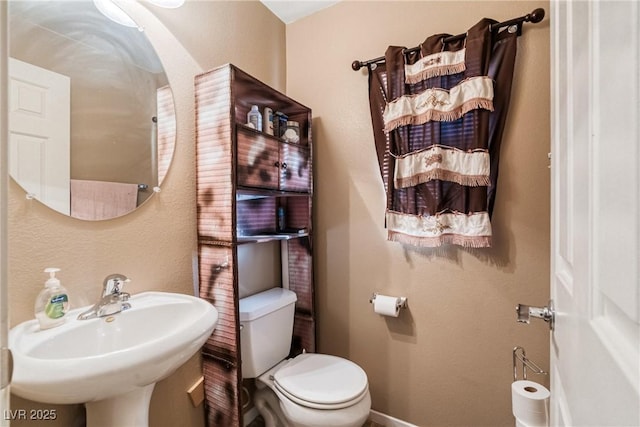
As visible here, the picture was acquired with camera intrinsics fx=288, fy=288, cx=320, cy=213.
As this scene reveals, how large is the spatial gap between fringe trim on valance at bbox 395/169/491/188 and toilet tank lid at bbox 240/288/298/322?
2.87 ft

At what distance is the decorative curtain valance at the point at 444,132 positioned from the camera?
1319 mm

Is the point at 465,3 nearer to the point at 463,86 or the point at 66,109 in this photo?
the point at 463,86

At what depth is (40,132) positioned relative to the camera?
914 mm

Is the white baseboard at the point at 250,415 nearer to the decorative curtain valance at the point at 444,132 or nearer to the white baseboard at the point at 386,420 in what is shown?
the white baseboard at the point at 386,420

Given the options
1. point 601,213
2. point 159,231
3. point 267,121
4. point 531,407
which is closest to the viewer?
point 601,213

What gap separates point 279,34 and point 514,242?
189 cm

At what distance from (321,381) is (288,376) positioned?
165 mm

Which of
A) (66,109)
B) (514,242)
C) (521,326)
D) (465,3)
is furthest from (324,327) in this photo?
(465,3)

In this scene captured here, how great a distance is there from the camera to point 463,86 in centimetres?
135

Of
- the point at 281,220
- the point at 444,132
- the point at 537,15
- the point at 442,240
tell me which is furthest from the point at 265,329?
the point at 537,15

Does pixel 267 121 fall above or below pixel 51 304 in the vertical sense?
above

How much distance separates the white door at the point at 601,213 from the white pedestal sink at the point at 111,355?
872 mm

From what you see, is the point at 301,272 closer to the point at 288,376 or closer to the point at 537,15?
the point at 288,376

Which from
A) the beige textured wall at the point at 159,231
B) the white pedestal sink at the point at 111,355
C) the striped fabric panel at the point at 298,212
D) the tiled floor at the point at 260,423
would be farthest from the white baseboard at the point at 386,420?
the white pedestal sink at the point at 111,355
